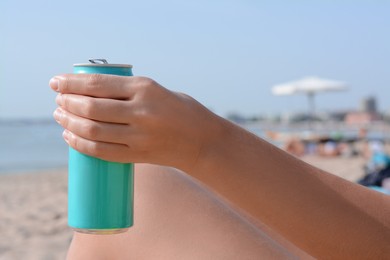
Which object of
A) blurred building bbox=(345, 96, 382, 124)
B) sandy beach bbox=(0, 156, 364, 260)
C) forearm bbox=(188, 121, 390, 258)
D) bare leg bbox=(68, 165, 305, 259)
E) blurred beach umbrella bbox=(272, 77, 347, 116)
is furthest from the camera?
blurred building bbox=(345, 96, 382, 124)

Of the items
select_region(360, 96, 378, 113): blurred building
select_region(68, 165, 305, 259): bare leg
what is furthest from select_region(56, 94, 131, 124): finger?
select_region(360, 96, 378, 113): blurred building

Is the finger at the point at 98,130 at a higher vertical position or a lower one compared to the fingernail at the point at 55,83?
lower

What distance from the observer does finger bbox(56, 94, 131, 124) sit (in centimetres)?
80

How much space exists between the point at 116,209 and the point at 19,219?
3778mm

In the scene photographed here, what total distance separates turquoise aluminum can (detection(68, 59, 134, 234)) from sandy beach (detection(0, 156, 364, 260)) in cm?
239

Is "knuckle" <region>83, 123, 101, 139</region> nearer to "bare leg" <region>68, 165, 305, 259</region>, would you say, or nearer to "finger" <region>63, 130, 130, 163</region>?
"finger" <region>63, 130, 130, 163</region>

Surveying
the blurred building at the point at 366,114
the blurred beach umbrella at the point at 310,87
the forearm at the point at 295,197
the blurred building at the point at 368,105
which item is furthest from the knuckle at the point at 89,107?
the blurred building at the point at 368,105

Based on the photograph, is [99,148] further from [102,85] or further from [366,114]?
[366,114]

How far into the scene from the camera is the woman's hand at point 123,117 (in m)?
0.81

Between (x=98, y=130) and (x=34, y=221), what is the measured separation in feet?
12.2

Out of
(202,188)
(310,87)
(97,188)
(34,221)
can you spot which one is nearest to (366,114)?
(310,87)

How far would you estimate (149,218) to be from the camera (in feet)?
4.28

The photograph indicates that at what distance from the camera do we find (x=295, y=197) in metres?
1.01

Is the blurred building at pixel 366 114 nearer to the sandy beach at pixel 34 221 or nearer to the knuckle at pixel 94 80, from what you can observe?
the sandy beach at pixel 34 221
